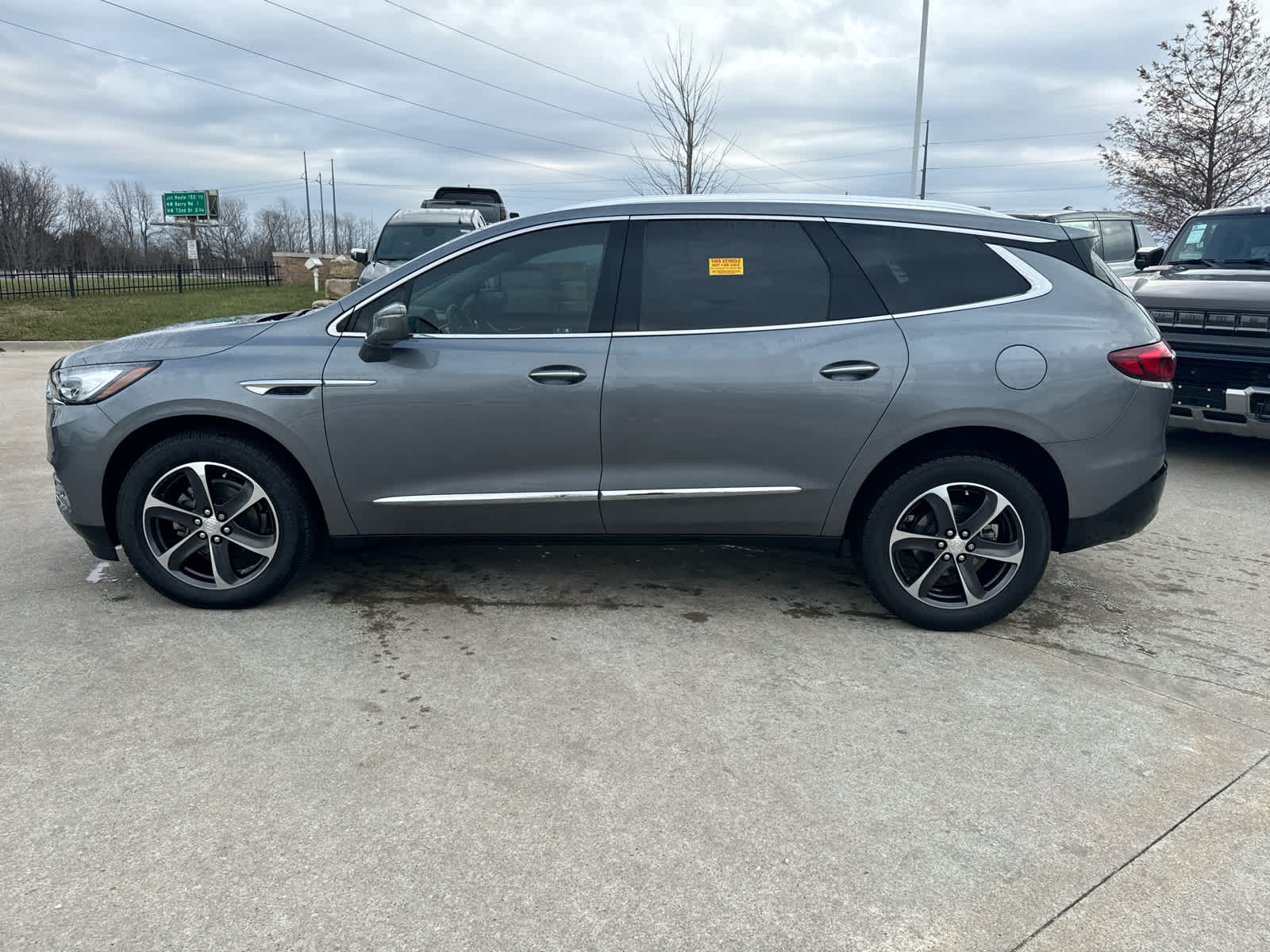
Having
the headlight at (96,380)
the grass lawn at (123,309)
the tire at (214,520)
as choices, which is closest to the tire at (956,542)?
the tire at (214,520)

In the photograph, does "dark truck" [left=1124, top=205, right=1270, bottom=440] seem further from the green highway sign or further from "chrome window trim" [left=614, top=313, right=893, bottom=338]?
the green highway sign

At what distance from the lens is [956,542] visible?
4.07 metres

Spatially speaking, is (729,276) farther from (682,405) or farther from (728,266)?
(682,405)

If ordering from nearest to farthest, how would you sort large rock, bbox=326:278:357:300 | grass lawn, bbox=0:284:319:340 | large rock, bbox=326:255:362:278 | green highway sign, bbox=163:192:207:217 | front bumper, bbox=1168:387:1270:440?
1. front bumper, bbox=1168:387:1270:440
2. grass lawn, bbox=0:284:319:340
3. large rock, bbox=326:278:357:300
4. large rock, bbox=326:255:362:278
5. green highway sign, bbox=163:192:207:217

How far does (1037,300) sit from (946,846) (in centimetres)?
237

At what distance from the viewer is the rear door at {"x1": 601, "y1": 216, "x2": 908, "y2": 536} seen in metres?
3.97

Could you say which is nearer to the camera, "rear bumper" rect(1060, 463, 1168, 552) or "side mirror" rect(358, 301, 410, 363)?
"side mirror" rect(358, 301, 410, 363)

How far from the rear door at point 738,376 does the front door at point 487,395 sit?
0.40ft

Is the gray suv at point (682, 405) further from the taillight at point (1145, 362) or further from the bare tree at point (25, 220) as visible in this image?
the bare tree at point (25, 220)

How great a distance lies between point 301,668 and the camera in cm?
371

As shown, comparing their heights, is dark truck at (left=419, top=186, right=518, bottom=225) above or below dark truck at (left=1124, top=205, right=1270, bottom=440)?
above

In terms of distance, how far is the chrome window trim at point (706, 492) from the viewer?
407 centimetres

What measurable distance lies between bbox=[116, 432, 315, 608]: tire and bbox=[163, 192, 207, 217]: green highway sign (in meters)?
40.3

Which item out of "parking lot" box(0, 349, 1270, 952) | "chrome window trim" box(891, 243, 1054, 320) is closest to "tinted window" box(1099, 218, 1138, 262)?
"parking lot" box(0, 349, 1270, 952)
